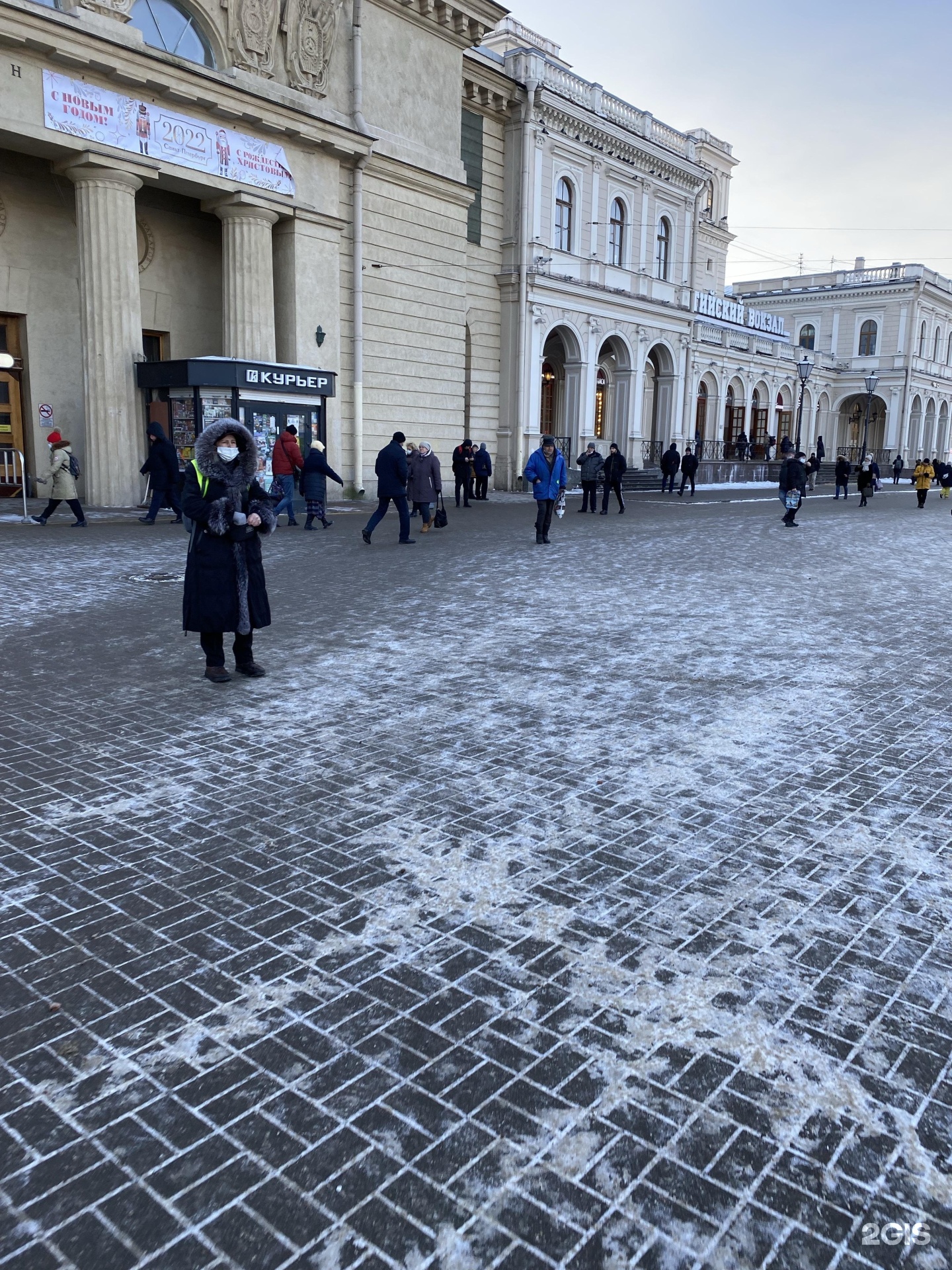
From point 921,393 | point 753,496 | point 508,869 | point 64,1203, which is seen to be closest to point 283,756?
point 508,869

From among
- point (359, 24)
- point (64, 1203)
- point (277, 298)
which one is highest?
point (359, 24)

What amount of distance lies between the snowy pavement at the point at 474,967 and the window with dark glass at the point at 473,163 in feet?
86.8

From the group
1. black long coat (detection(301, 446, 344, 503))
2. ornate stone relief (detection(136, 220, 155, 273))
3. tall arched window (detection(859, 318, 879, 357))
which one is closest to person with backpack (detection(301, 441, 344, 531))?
black long coat (detection(301, 446, 344, 503))

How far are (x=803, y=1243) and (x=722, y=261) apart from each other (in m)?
63.0

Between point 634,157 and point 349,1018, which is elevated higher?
point 634,157

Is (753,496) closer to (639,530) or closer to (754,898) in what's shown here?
(639,530)

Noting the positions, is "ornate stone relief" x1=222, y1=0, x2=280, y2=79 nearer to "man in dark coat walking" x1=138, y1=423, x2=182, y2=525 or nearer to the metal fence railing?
"man in dark coat walking" x1=138, y1=423, x2=182, y2=525

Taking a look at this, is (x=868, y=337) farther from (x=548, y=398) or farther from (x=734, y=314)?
(x=548, y=398)

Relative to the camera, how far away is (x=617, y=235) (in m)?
36.4

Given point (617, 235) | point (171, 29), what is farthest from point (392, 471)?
point (617, 235)

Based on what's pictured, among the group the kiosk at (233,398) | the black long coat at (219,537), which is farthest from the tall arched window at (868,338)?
the black long coat at (219,537)

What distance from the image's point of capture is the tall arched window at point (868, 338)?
2667 inches

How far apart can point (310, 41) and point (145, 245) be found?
232 inches

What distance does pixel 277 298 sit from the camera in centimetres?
2242
